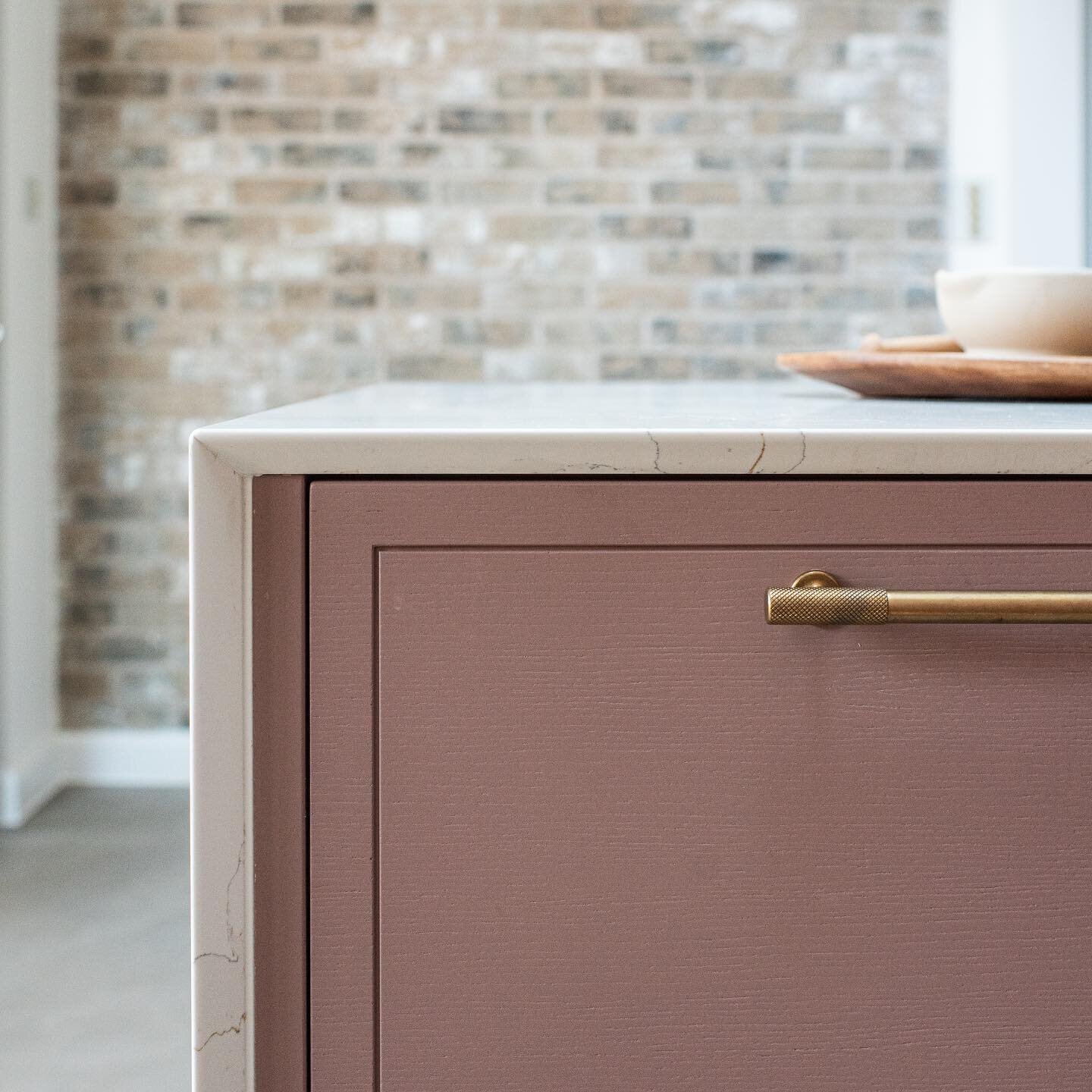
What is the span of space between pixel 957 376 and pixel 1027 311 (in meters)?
0.16

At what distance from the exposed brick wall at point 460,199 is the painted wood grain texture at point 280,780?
2087 mm

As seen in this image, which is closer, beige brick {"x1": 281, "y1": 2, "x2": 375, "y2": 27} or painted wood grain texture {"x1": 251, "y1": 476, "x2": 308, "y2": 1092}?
painted wood grain texture {"x1": 251, "y1": 476, "x2": 308, "y2": 1092}

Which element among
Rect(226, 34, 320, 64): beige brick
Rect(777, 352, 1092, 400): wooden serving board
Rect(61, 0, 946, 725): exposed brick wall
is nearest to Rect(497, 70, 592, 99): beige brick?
Rect(61, 0, 946, 725): exposed brick wall

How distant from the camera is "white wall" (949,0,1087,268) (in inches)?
98.6

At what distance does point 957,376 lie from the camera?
912mm

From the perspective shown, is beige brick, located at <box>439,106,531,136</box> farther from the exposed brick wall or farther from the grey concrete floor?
the grey concrete floor

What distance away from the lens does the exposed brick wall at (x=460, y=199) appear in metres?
2.61

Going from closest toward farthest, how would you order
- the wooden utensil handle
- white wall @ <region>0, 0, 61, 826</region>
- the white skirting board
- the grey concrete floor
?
the wooden utensil handle, the grey concrete floor, white wall @ <region>0, 0, 61, 826</region>, the white skirting board

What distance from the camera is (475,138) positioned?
8.61ft

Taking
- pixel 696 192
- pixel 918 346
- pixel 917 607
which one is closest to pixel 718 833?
pixel 917 607

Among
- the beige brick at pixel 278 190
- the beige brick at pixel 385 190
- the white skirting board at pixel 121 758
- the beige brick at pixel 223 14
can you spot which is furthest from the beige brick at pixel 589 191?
the white skirting board at pixel 121 758

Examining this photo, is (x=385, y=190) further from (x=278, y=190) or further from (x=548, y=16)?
(x=548, y=16)

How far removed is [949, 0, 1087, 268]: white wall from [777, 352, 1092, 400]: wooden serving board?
67.2 inches

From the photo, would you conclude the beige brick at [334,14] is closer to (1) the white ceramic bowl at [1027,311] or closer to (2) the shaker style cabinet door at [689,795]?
(1) the white ceramic bowl at [1027,311]
